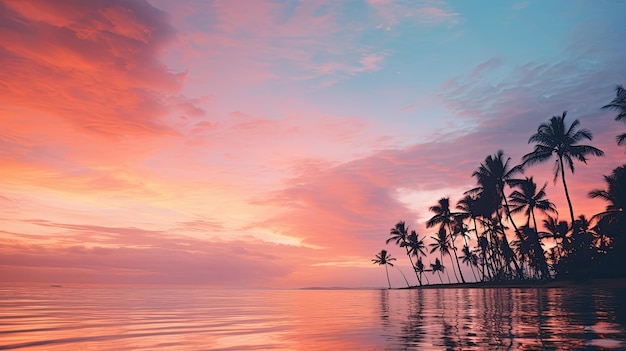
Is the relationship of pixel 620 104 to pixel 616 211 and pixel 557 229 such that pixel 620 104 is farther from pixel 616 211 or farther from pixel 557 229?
pixel 557 229

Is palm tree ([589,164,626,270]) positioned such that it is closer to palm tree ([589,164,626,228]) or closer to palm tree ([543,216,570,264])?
palm tree ([589,164,626,228])

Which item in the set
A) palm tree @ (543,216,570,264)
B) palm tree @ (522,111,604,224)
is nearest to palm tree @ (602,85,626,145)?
palm tree @ (522,111,604,224)

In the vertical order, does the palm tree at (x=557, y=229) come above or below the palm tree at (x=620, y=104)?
below

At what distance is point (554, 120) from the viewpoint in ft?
171

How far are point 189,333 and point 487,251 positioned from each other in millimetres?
91015

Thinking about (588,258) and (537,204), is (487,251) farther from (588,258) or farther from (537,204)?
(588,258)

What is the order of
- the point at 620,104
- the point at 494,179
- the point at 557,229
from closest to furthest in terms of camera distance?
1. the point at 620,104
2. the point at 494,179
3. the point at 557,229

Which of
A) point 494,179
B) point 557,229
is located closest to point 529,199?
point 494,179

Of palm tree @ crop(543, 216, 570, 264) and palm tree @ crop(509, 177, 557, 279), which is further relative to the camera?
palm tree @ crop(543, 216, 570, 264)

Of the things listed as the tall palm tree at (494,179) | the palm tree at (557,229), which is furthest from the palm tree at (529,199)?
the palm tree at (557,229)

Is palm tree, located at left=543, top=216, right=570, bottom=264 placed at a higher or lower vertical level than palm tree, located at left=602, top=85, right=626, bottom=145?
lower

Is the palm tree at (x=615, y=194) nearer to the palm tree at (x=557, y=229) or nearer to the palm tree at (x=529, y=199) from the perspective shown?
the palm tree at (x=529, y=199)

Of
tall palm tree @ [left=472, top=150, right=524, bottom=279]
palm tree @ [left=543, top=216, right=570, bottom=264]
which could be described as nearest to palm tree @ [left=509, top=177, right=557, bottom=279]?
tall palm tree @ [left=472, top=150, right=524, bottom=279]

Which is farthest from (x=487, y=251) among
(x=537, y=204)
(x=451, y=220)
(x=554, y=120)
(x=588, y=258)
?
(x=554, y=120)
